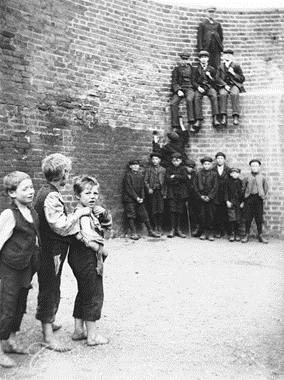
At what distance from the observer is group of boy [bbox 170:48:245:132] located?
985 cm

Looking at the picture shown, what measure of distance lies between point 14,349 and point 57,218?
3.45ft

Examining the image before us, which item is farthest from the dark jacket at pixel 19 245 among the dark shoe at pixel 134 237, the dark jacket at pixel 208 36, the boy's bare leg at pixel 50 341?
the dark jacket at pixel 208 36

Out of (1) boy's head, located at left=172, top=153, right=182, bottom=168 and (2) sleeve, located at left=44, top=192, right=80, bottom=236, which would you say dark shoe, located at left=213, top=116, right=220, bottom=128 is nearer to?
(1) boy's head, located at left=172, top=153, right=182, bottom=168

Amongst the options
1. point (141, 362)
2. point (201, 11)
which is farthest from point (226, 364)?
point (201, 11)

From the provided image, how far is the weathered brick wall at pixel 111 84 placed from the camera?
290 inches

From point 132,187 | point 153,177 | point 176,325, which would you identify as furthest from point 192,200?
point 176,325

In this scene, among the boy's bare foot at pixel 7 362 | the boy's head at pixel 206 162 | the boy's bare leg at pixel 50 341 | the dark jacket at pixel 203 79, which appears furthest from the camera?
the dark jacket at pixel 203 79

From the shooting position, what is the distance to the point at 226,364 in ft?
11.2

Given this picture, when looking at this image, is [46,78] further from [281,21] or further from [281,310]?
[281,21]

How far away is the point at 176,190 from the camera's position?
9.24 metres

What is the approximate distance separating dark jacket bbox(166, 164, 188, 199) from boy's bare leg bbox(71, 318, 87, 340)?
560cm

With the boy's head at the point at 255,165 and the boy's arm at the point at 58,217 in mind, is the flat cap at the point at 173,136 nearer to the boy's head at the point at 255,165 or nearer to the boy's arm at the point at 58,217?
the boy's head at the point at 255,165

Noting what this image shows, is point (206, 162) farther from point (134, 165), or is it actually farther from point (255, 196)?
point (134, 165)

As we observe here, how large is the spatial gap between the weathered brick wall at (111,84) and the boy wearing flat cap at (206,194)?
90 cm
